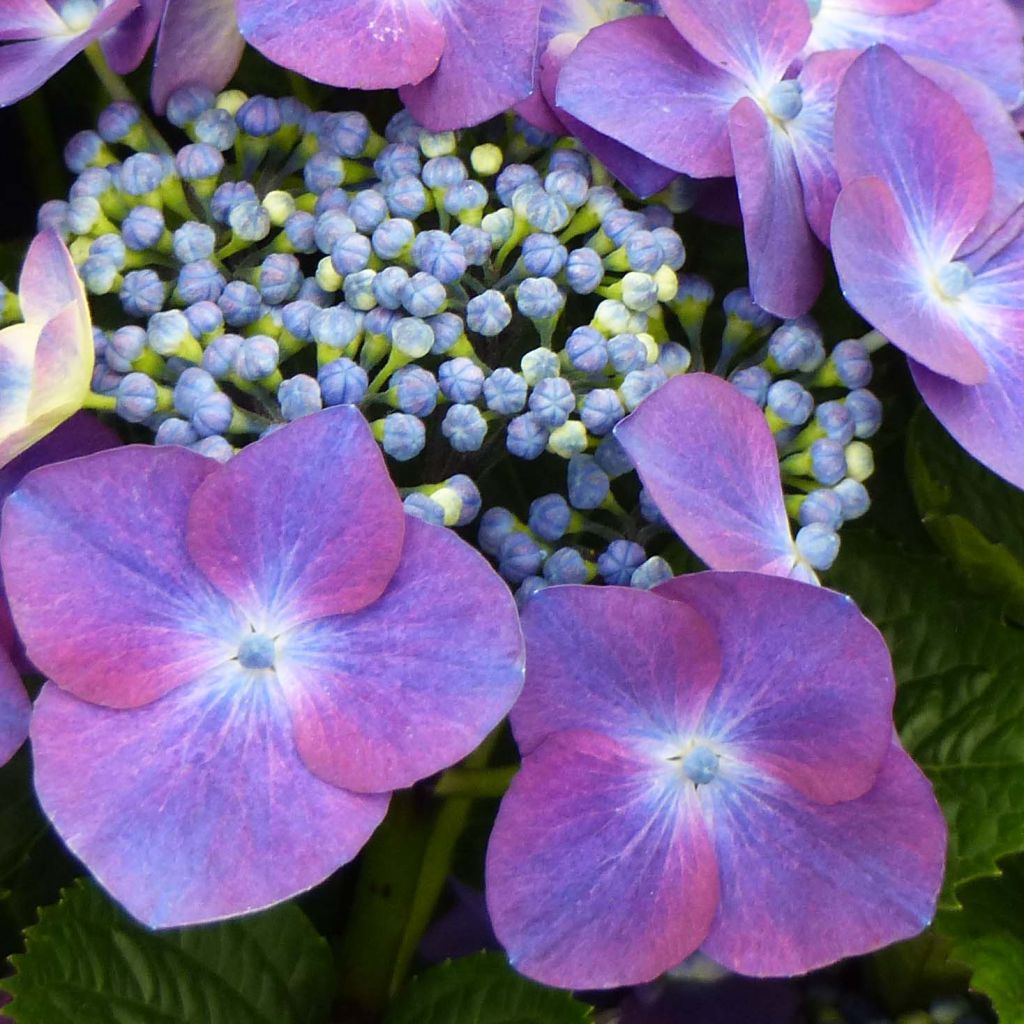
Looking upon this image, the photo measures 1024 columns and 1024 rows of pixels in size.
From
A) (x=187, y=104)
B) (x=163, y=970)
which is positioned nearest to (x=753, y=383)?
(x=187, y=104)

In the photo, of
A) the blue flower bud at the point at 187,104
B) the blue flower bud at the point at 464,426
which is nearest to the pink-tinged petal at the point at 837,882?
the blue flower bud at the point at 464,426

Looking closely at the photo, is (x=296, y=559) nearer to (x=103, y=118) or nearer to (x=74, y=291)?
(x=74, y=291)

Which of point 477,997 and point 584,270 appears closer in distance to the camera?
point 584,270

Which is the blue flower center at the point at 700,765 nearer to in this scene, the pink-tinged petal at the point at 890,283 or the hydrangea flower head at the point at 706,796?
the hydrangea flower head at the point at 706,796

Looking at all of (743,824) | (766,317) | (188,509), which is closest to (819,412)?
(766,317)

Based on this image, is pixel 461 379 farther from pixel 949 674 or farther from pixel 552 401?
pixel 949 674

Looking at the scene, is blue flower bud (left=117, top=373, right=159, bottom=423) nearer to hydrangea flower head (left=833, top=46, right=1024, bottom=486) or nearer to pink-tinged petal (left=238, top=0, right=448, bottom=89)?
pink-tinged petal (left=238, top=0, right=448, bottom=89)

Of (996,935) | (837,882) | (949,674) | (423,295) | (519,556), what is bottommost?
(996,935)

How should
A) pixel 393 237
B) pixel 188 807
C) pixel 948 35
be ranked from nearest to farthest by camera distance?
1. pixel 188 807
2. pixel 393 237
3. pixel 948 35
